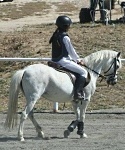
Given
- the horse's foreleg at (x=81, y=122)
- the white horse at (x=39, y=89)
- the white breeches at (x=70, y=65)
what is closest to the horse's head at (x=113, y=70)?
the white horse at (x=39, y=89)

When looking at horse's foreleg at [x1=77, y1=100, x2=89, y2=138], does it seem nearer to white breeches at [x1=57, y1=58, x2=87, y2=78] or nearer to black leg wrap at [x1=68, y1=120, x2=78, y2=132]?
black leg wrap at [x1=68, y1=120, x2=78, y2=132]

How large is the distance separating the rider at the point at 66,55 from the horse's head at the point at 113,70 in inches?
29.3

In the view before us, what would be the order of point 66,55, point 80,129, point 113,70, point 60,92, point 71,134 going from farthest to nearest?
point 71,134 < point 113,70 < point 80,129 < point 66,55 < point 60,92

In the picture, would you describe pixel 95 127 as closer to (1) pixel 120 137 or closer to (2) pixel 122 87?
(1) pixel 120 137

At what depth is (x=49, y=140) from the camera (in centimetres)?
1140

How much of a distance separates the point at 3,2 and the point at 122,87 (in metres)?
32.8

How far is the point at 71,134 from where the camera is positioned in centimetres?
1233

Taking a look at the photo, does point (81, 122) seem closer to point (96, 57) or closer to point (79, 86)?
point (79, 86)

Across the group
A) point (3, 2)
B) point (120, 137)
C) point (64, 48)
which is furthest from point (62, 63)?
point (3, 2)

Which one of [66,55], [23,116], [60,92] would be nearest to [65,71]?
[66,55]

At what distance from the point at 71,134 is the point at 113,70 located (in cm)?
153

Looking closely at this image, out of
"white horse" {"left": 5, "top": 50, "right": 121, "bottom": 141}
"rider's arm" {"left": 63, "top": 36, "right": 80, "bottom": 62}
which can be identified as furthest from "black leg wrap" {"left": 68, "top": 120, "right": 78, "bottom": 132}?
"rider's arm" {"left": 63, "top": 36, "right": 80, "bottom": 62}

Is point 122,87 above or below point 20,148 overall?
below

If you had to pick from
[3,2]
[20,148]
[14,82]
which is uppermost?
[14,82]
